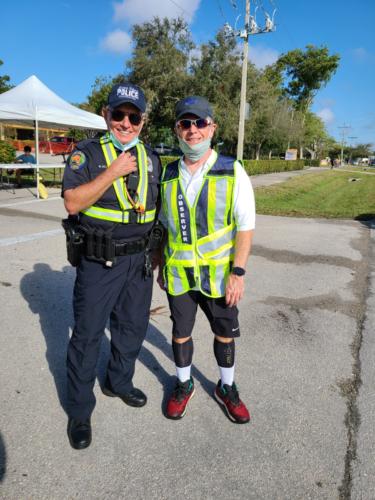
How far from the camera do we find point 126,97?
2094 millimetres

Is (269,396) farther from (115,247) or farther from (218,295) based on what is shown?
(115,247)

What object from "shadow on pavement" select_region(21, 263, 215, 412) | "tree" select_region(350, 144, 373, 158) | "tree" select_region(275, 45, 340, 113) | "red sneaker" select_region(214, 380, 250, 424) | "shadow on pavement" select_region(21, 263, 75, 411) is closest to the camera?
"red sneaker" select_region(214, 380, 250, 424)

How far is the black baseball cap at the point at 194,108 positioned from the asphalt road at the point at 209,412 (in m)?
1.89

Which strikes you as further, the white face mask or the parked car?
the parked car

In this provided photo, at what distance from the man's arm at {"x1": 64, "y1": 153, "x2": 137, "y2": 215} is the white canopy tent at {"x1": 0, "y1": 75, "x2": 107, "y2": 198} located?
10.4 metres

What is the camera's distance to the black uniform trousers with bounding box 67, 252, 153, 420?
2213mm

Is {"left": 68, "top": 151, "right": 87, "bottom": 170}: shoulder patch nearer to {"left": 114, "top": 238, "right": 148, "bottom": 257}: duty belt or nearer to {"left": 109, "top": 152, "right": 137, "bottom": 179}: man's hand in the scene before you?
{"left": 109, "top": 152, "right": 137, "bottom": 179}: man's hand

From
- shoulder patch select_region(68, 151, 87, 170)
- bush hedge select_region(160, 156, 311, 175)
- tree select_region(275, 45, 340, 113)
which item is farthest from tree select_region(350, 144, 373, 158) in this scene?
shoulder patch select_region(68, 151, 87, 170)

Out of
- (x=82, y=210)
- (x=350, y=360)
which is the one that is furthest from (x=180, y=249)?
(x=350, y=360)

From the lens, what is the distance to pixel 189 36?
31.7m

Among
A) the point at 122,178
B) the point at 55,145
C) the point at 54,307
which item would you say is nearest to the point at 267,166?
the point at 55,145

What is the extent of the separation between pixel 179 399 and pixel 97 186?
149cm

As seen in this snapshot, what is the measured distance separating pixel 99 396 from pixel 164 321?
52.8 inches

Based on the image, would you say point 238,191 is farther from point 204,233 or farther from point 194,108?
point 194,108
